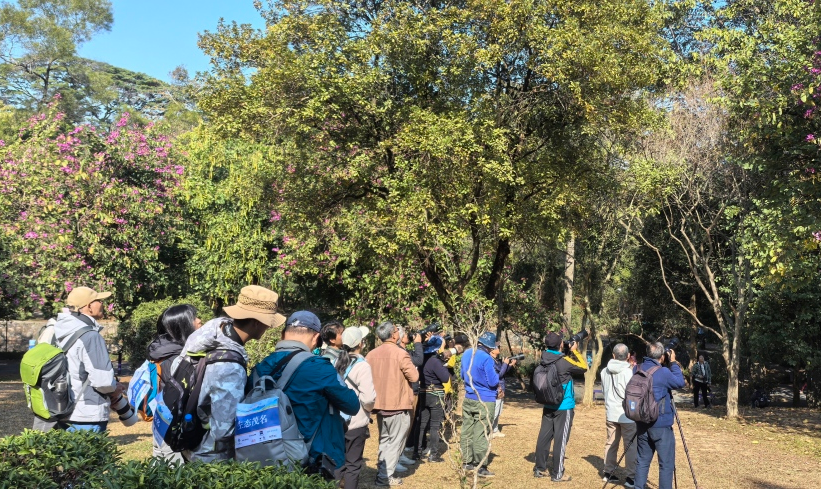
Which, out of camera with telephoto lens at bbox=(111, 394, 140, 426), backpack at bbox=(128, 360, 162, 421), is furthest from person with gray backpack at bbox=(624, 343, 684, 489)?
camera with telephoto lens at bbox=(111, 394, 140, 426)

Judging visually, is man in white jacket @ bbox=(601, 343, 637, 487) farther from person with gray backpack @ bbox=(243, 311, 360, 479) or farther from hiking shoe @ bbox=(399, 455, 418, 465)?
person with gray backpack @ bbox=(243, 311, 360, 479)

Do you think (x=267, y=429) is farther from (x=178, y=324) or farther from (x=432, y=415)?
(x=432, y=415)

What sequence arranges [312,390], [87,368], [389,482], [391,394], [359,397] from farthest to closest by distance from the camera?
[389,482] → [391,394] → [359,397] → [87,368] → [312,390]

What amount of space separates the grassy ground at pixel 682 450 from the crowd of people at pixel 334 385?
338 mm

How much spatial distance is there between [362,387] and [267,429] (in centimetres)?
271

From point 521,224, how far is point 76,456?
7858 mm

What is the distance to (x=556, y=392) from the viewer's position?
783 centimetres

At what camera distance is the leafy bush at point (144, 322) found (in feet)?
54.0

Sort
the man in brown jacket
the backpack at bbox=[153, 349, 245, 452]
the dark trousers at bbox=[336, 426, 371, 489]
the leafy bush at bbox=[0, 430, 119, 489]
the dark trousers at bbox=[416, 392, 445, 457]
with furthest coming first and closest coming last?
the dark trousers at bbox=[416, 392, 445, 457]
the man in brown jacket
the dark trousers at bbox=[336, 426, 371, 489]
the leafy bush at bbox=[0, 430, 119, 489]
the backpack at bbox=[153, 349, 245, 452]

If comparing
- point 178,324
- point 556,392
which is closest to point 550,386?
point 556,392

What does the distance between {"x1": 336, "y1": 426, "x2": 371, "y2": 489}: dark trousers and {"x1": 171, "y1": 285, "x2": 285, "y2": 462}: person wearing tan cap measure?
2.58 metres

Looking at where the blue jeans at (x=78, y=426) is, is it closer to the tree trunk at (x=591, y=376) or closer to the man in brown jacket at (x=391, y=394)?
the man in brown jacket at (x=391, y=394)

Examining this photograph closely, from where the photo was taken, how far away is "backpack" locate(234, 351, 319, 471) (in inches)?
136

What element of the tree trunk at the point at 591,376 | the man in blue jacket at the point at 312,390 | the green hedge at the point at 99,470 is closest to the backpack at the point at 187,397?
the green hedge at the point at 99,470
